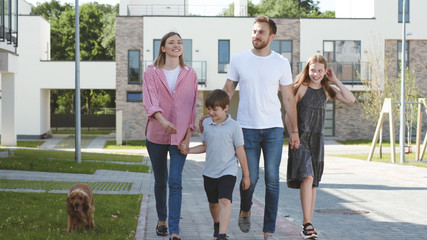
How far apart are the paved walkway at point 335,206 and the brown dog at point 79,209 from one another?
22.1 inches

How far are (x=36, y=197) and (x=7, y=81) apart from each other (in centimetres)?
2310

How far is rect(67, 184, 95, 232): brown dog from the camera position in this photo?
6.91m

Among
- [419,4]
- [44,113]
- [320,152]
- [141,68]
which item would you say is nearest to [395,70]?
[419,4]

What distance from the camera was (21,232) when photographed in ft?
22.6

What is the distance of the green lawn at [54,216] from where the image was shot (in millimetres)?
6789

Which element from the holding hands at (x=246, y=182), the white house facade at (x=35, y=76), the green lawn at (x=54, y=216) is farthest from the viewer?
the white house facade at (x=35, y=76)

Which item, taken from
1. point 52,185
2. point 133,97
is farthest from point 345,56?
point 52,185

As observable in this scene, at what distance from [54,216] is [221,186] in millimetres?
2860

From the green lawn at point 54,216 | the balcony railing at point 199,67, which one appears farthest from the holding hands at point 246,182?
the balcony railing at point 199,67

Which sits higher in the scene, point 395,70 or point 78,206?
point 395,70

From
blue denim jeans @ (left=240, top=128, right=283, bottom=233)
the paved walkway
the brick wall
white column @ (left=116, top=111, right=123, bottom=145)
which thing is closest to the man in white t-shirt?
blue denim jeans @ (left=240, top=128, right=283, bottom=233)

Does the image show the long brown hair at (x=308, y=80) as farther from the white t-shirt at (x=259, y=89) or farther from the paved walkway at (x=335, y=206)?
the paved walkway at (x=335, y=206)

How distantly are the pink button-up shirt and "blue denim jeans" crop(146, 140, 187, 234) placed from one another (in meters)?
0.10

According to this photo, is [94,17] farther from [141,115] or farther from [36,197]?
[36,197]
